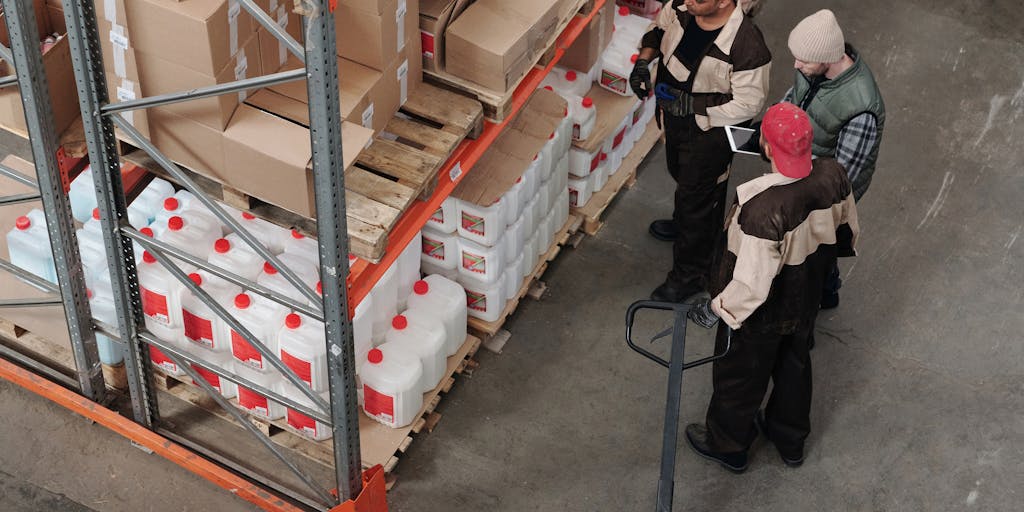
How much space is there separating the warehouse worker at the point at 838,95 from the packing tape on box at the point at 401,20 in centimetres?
194

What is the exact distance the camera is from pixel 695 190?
6.60 metres

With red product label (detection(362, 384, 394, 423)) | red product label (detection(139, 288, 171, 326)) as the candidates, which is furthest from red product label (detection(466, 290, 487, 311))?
red product label (detection(139, 288, 171, 326))

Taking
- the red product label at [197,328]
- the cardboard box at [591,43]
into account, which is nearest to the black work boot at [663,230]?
the cardboard box at [591,43]

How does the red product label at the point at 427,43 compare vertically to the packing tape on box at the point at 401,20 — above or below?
below

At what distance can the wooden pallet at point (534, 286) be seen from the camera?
6.54 m

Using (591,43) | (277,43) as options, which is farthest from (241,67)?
(591,43)

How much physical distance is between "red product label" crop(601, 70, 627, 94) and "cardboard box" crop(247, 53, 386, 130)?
264cm

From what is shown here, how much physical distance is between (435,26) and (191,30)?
1.24 meters

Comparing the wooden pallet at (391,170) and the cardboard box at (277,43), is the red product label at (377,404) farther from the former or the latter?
the cardboard box at (277,43)

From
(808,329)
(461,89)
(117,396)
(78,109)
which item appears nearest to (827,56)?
(808,329)

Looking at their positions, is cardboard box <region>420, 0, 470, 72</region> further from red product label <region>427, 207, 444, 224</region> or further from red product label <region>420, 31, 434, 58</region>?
red product label <region>427, 207, 444, 224</region>

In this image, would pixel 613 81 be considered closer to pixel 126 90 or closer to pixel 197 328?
pixel 197 328

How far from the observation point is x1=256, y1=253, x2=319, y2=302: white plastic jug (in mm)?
5539

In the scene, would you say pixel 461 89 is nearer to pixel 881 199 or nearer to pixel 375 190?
pixel 375 190
